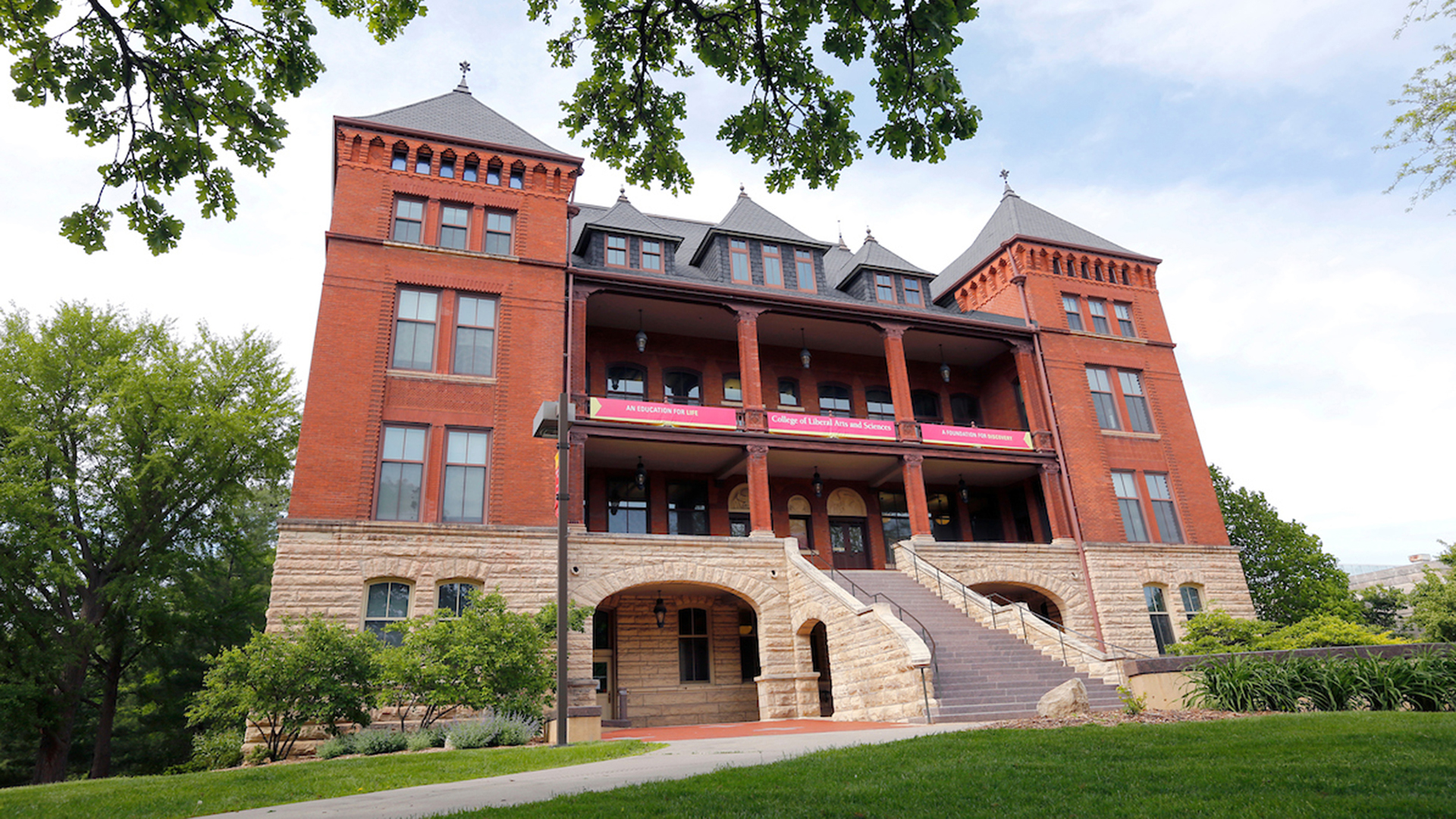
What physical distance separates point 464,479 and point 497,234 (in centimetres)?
701

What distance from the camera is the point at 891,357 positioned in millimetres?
24844

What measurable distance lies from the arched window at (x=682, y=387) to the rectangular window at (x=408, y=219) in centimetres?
840

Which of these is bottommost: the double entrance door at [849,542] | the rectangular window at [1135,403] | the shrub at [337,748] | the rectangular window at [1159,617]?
the shrub at [337,748]

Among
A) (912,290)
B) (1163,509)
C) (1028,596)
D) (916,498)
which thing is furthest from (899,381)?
(1163,509)

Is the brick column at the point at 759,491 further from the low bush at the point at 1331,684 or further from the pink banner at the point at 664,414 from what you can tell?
the low bush at the point at 1331,684

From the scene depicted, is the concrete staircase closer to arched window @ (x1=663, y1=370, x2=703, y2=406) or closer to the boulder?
the boulder

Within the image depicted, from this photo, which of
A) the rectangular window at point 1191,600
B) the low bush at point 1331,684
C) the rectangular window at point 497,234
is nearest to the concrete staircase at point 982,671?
the low bush at point 1331,684

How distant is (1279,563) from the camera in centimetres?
3259

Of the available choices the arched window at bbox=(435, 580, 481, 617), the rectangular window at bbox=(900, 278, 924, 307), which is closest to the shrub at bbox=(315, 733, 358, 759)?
the arched window at bbox=(435, 580, 481, 617)

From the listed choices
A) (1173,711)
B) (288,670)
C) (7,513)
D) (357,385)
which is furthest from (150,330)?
(1173,711)

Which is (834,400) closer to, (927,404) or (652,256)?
(927,404)

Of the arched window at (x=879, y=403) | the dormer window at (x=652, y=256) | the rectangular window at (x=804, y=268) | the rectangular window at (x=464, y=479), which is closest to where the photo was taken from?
the rectangular window at (x=464, y=479)

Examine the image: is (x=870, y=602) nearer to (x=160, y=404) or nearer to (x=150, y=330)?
(x=160, y=404)

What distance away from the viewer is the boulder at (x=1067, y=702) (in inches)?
457
